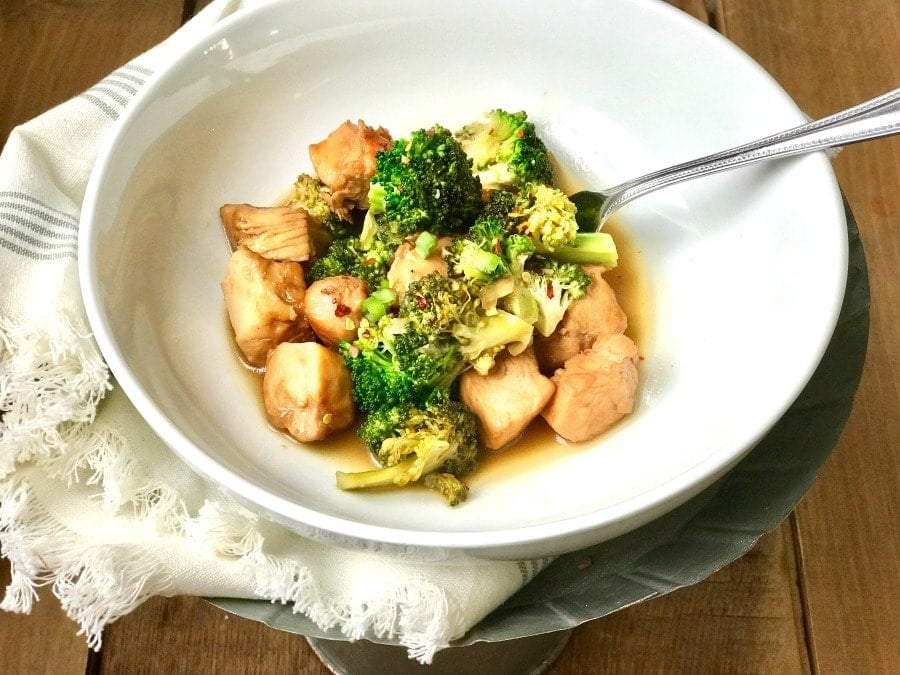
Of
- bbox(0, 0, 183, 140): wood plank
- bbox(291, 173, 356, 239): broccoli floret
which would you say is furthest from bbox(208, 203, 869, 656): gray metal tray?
bbox(0, 0, 183, 140): wood plank

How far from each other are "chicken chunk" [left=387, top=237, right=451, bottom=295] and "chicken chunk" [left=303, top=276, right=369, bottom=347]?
78 mm

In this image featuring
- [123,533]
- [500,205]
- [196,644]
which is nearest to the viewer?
[123,533]

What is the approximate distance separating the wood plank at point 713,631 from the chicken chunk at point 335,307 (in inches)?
36.0

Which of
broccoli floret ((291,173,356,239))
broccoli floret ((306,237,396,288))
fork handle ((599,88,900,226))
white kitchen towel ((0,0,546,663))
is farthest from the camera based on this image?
broccoli floret ((291,173,356,239))

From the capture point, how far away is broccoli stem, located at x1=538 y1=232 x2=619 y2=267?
1.71 metres

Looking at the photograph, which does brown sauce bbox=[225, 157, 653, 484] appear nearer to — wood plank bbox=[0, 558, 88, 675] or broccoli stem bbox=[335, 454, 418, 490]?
broccoli stem bbox=[335, 454, 418, 490]

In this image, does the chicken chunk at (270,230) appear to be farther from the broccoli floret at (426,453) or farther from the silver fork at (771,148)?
the silver fork at (771,148)

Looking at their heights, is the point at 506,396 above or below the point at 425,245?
below

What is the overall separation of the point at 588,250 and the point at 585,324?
0.17m

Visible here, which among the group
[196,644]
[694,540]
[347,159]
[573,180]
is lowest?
[196,644]

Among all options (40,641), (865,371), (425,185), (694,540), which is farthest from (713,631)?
(40,641)

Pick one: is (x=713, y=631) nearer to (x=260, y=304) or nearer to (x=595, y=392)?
(x=595, y=392)

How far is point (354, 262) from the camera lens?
5.74 ft

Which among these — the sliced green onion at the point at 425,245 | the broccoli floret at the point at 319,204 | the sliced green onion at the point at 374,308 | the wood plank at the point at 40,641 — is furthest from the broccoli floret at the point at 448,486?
the wood plank at the point at 40,641
